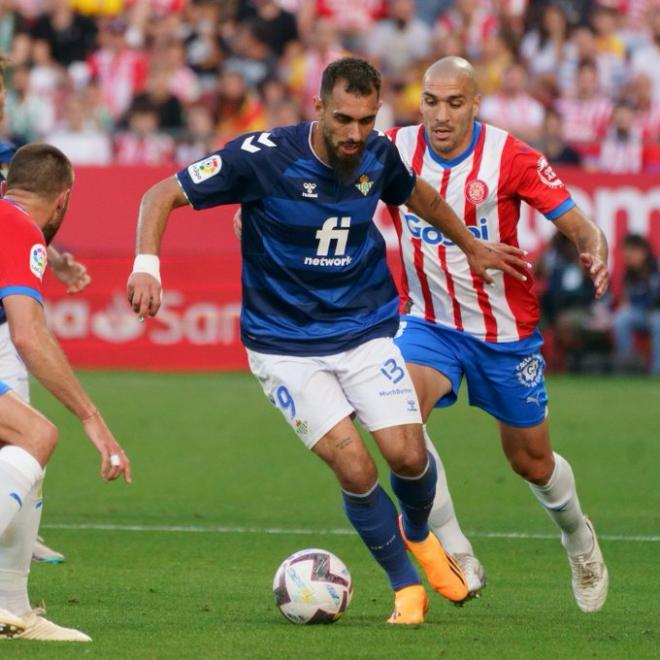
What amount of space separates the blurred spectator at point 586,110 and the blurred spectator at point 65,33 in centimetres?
618

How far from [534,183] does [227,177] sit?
1825 millimetres

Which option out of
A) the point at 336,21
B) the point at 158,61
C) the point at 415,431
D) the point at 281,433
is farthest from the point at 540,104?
the point at 415,431

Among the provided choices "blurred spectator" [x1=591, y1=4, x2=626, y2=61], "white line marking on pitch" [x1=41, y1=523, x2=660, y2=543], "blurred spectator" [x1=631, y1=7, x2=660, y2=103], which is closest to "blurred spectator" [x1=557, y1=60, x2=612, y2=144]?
"blurred spectator" [x1=631, y1=7, x2=660, y2=103]

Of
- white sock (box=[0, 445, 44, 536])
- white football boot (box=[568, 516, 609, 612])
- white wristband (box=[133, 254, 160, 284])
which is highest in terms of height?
white wristband (box=[133, 254, 160, 284])

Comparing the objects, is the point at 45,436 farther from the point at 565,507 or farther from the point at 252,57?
the point at 252,57

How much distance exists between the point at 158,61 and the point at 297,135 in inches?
553

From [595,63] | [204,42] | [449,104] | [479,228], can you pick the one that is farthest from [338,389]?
[204,42]

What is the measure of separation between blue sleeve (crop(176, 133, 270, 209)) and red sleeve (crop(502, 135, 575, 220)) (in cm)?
157

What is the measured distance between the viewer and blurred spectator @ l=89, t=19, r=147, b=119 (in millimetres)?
21312

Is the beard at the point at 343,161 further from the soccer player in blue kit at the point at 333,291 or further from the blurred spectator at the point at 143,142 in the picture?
the blurred spectator at the point at 143,142

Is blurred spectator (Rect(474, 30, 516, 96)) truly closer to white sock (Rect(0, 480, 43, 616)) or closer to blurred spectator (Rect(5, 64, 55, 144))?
blurred spectator (Rect(5, 64, 55, 144))

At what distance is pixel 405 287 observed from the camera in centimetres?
849

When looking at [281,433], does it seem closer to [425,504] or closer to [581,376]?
[581,376]

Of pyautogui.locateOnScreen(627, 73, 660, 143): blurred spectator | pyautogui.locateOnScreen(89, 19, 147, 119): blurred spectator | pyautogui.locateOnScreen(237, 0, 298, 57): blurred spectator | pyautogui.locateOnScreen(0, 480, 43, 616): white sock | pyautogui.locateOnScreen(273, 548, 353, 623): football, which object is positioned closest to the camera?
pyautogui.locateOnScreen(0, 480, 43, 616): white sock
